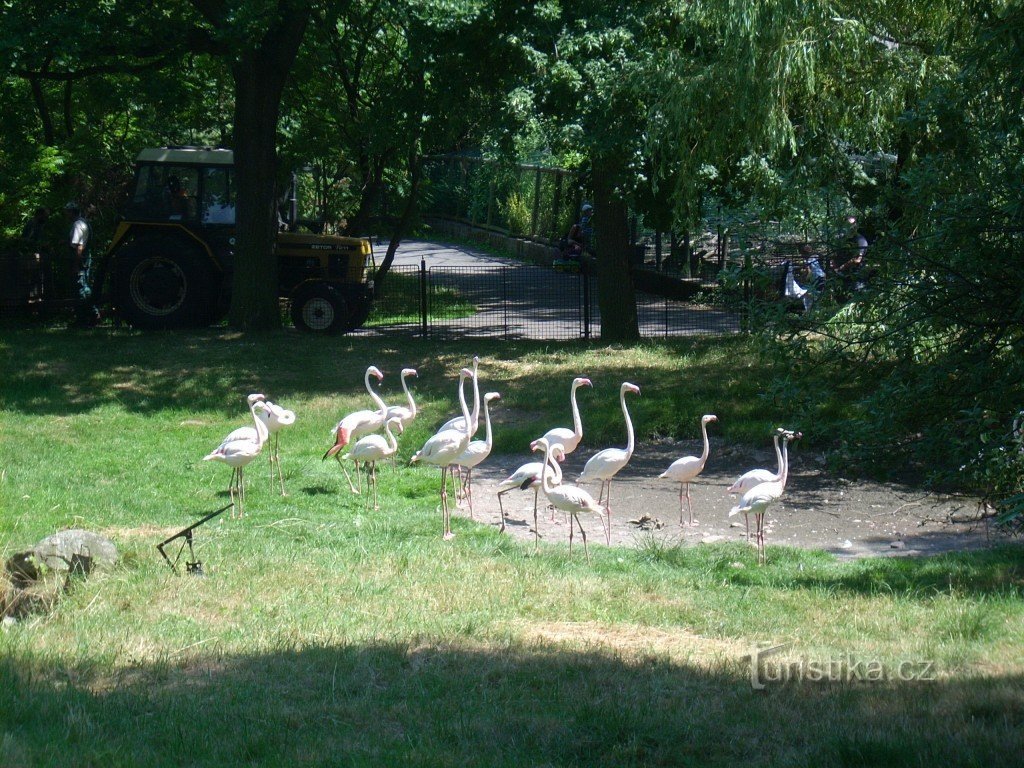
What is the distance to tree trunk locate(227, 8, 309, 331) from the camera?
19.6 meters

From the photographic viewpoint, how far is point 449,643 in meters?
6.23

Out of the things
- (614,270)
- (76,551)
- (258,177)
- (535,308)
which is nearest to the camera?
(76,551)

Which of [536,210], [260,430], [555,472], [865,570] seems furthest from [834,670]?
[536,210]

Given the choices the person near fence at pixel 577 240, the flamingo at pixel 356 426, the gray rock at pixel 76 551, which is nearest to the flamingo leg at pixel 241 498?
the flamingo at pixel 356 426

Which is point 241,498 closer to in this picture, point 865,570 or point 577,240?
point 865,570

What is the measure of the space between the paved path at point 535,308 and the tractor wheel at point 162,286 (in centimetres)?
344

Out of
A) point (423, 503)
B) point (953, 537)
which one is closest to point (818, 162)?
point (953, 537)

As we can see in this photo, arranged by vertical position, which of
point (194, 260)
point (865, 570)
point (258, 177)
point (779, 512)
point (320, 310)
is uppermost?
point (258, 177)

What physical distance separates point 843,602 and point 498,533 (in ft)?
11.0

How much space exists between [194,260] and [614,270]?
7.87 meters

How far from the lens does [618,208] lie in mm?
18891

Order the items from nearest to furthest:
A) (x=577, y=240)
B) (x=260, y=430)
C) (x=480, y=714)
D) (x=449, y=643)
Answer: (x=480, y=714), (x=449, y=643), (x=260, y=430), (x=577, y=240)

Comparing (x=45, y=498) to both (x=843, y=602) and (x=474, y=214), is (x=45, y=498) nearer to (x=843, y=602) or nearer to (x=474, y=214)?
(x=843, y=602)

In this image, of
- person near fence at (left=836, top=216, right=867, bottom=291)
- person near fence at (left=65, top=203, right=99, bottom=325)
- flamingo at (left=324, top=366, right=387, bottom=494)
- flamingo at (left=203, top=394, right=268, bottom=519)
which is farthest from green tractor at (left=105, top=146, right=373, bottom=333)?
person near fence at (left=836, top=216, right=867, bottom=291)
